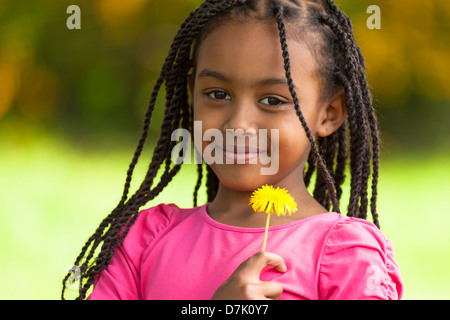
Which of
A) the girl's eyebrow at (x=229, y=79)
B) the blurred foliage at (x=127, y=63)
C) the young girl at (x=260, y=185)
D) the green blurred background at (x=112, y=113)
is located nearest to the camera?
the young girl at (x=260, y=185)

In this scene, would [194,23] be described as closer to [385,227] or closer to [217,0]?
[217,0]

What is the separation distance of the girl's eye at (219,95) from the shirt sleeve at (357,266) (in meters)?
0.46

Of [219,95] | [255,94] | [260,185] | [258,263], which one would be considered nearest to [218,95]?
[219,95]

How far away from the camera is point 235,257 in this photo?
1763 millimetres

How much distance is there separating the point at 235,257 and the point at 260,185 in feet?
0.73

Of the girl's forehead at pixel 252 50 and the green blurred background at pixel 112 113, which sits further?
the green blurred background at pixel 112 113

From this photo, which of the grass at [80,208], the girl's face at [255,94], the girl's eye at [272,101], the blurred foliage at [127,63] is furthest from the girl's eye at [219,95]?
the blurred foliage at [127,63]

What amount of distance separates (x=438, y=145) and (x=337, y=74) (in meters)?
3.96

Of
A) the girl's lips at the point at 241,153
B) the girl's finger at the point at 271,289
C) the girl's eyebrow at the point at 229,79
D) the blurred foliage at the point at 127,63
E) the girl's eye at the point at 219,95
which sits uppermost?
the blurred foliage at the point at 127,63

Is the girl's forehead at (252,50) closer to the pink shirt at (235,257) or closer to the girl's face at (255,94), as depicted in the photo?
the girl's face at (255,94)

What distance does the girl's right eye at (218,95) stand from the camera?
1862mm

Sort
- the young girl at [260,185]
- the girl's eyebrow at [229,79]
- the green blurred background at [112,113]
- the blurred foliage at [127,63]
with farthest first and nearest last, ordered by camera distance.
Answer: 1. the blurred foliage at [127,63]
2. the green blurred background at [112,113]
3. the girl's eyebrow at [229,79]
4. the young girl at [260,185]

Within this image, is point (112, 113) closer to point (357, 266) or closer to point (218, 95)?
point (218, 95)

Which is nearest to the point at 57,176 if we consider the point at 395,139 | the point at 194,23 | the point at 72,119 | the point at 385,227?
the point at 72,119
